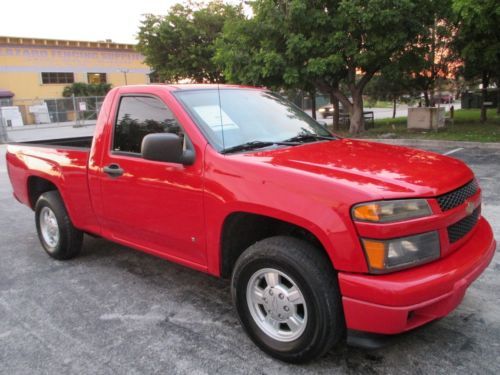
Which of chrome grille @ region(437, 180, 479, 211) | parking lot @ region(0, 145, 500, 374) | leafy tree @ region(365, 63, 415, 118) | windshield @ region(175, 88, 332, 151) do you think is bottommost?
parking lot @ region(0, 145, 500, 374)

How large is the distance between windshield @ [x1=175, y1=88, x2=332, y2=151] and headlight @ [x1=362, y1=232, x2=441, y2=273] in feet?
4.26

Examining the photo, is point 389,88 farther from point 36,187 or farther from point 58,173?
point 58,173

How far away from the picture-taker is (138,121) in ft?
13.0

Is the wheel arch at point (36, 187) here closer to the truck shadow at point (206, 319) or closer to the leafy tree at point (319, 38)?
the truck shadow at point (206, 319)

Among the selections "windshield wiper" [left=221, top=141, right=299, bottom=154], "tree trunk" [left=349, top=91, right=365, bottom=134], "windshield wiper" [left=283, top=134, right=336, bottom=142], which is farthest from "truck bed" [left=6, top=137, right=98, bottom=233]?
"tree trunk" [left=349, top=91, right=365, bottom=134]

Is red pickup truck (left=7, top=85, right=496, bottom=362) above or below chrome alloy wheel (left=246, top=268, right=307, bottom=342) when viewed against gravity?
above

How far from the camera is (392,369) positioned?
9.20 feet

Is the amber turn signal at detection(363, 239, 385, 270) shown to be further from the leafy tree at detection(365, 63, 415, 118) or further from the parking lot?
the leafy tree at detection(365, 63, 415, 118)

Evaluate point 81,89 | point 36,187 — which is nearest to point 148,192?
point 36,187

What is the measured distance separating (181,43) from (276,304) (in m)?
26.4

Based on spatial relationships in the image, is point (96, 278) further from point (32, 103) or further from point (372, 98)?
point (32, 103)

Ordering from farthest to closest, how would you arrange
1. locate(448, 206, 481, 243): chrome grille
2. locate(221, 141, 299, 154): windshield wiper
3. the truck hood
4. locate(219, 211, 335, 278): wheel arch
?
locate(221, 141, 299, 154): windshield wiper → locate(219, 211, 335, 278): wheel arch → locate(448, 206, 481, 243): chrome grille → the truck hood

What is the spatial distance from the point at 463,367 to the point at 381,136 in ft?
42.6

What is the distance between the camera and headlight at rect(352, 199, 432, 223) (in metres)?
2.48
